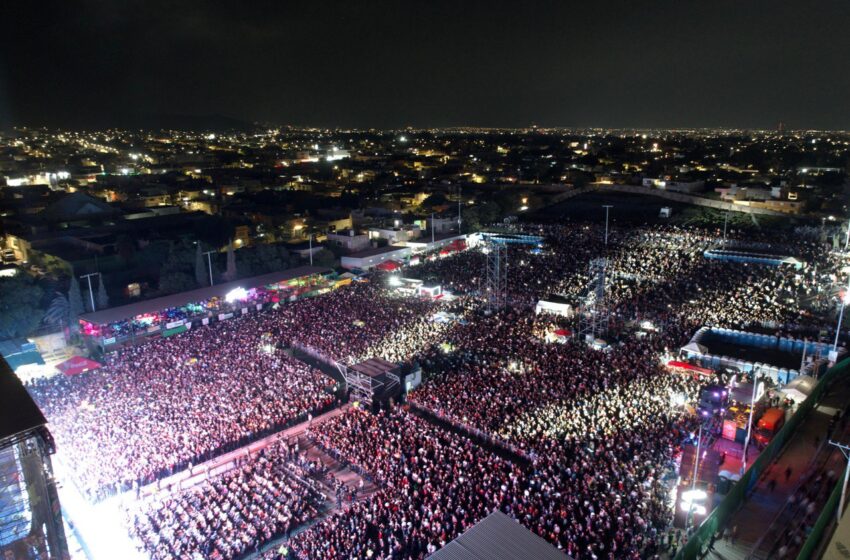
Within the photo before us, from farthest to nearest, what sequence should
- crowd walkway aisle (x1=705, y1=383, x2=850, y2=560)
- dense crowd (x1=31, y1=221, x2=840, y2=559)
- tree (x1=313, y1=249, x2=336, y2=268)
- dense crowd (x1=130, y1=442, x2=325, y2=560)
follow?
tree (x1=313, y1=249, x2=336, y2=268) → dense crowd (x1=31, y1=221, x2=840, y2=559) → dense crowd (x1=130, y1=442, x2=325, y2=560) → crowd walkway aisle (x1=705, y1=383, x2=850, y2=560)

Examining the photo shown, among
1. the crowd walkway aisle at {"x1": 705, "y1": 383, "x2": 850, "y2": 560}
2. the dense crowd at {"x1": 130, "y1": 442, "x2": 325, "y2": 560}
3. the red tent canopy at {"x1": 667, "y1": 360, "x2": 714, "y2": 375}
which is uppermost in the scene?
the crowd walkway aisle at {"x1": 705, "y1": 383, "x2": 850, "y2": 560}

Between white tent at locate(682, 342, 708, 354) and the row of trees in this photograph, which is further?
the row of trees

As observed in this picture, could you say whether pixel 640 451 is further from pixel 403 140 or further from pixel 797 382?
pixel 403 140

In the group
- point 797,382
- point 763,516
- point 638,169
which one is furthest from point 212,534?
point 638,169

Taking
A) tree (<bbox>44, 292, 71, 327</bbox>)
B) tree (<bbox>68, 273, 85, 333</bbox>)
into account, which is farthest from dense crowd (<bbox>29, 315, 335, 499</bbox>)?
tree (<bbox>44, 292, 71, 327</bbox>)

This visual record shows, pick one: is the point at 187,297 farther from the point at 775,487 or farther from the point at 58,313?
the point at 775,487

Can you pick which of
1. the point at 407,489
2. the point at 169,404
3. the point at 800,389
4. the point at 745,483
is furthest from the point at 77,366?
the point at 800,389

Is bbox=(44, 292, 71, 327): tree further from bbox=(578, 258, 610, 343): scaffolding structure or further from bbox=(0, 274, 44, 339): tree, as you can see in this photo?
bbox=(578, 258, 610, 343): scaffolding structure

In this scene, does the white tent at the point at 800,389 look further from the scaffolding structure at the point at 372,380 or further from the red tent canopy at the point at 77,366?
the red tent canopy at the point at 77,366
